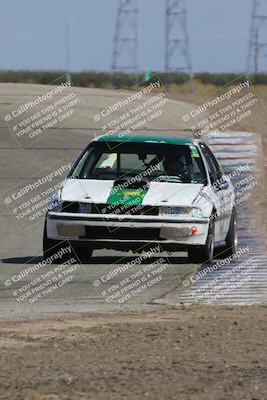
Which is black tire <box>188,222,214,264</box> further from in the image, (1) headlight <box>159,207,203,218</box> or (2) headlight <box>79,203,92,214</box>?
(2) headlight <box>79,203,92,214</box>

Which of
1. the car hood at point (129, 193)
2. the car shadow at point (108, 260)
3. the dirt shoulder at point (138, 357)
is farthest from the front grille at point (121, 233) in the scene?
the dirt shoulder at point (138, 357)

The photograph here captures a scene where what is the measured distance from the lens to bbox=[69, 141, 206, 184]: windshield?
14414mm

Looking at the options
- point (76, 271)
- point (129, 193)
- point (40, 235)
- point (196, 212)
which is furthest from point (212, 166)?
point (40, 235)

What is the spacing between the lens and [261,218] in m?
19.7

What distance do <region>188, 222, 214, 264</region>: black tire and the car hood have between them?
1.41ft

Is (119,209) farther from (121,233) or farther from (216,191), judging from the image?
(216,191)

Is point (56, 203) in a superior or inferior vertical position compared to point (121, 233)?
superior

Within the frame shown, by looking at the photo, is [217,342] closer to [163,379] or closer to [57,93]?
[163,379]

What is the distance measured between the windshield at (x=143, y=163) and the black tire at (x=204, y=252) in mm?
783

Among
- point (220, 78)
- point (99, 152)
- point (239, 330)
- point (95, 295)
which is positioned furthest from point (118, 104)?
point (239, 330)

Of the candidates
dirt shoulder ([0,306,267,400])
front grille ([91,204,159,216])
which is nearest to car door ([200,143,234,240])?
front grille ([91,204,159,216])

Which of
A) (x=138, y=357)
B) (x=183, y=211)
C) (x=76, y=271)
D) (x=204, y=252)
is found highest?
(x=138, y=357)

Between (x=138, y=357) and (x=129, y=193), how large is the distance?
6205 millimetres

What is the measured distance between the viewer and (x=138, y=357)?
7.66 m
